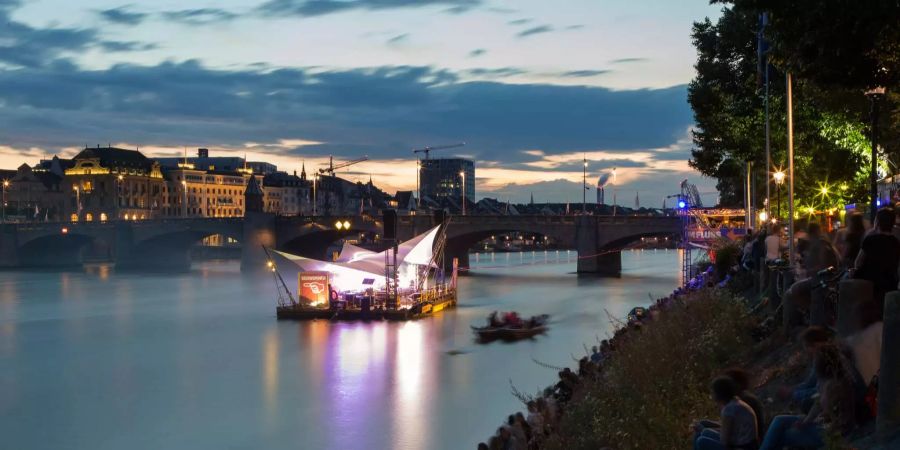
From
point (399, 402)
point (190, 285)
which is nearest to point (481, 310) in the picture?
point (399, 402)

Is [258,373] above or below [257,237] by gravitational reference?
below

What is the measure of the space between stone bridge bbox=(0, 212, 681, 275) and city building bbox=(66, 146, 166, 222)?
35.4m

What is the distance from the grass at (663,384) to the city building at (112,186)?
555 ft

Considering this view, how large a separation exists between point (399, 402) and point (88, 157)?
167072mm

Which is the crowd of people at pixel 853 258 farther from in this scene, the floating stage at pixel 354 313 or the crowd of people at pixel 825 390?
the floating stage at pixel 354 313

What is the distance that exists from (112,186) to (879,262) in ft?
598

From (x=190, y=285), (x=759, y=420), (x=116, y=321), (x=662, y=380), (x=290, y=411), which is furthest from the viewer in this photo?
(x=190, y=285)

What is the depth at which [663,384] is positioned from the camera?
1514 cm

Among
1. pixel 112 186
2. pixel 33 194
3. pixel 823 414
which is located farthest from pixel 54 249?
pixel 823 414

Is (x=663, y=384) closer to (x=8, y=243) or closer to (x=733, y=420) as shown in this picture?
(x=733, y=420)

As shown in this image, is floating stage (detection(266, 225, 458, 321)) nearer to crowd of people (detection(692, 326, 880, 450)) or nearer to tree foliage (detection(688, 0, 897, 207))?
tree foliage (detection(688, 0, 897, 207))

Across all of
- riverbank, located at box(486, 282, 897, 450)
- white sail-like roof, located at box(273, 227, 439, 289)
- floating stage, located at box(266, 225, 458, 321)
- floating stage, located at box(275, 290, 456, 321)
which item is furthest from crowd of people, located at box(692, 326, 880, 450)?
white sail-like roof, located at box(273, 227, 439, 289)

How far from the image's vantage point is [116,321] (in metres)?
60.3

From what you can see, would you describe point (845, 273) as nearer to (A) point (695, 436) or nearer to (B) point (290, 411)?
(A) point (695, 436)
